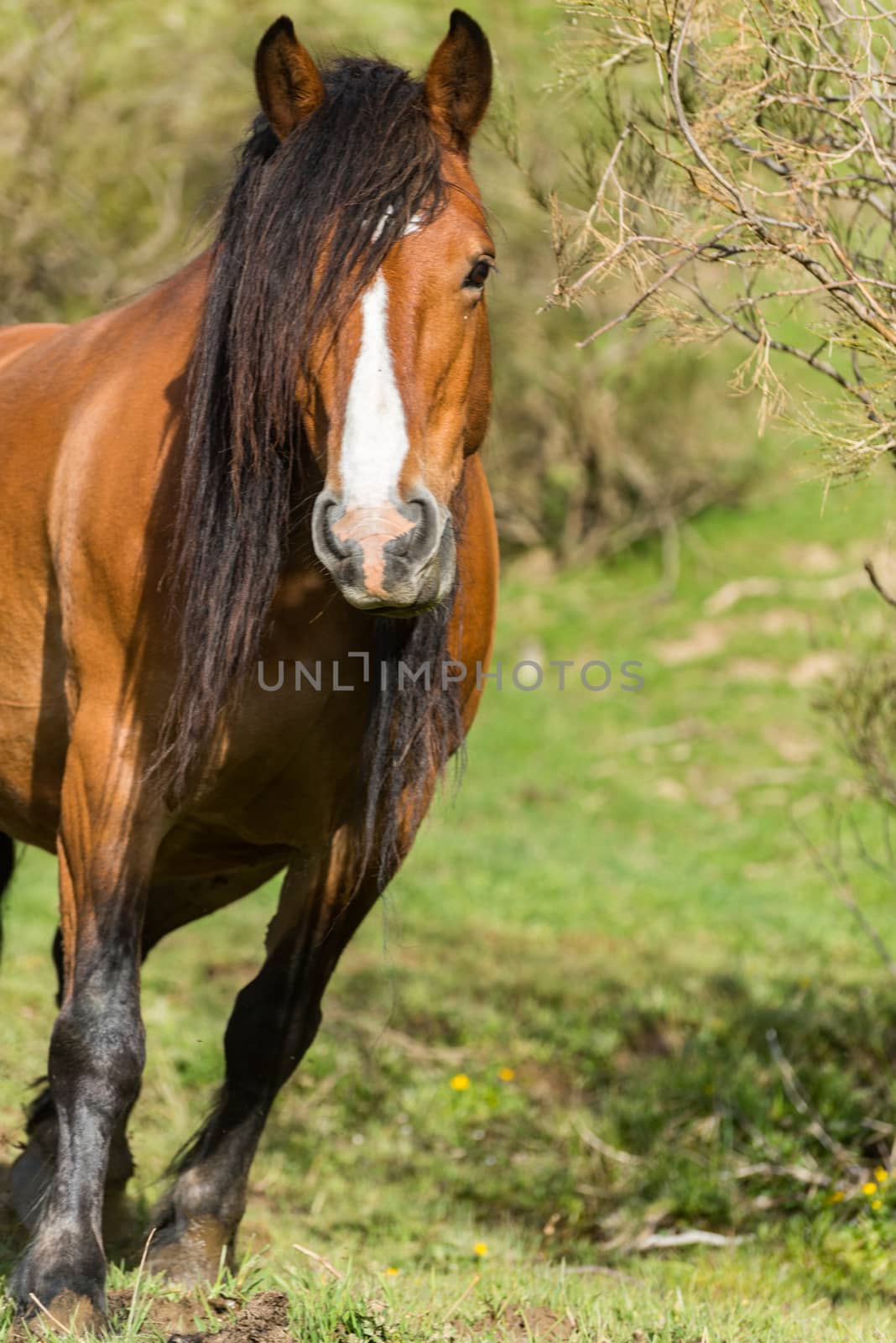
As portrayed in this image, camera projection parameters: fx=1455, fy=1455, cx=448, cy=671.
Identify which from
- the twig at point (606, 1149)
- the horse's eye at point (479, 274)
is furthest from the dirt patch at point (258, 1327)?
the twig at point (606, 1149)

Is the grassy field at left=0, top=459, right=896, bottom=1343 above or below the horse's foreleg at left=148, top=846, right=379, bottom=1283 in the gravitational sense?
below

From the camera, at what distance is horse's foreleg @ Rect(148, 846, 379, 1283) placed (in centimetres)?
344

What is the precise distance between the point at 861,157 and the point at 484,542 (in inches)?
56.9

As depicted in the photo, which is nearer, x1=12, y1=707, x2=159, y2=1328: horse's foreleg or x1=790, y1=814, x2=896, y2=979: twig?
x1=12, y1=707, x2=159, y2=1328: horse's foreleg

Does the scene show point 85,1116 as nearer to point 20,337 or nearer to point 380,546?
point 380,546

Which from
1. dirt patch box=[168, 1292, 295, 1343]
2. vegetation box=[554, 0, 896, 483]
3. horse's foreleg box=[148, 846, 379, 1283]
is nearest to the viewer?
dirt patch box=[168, 1292, 295, 1343]

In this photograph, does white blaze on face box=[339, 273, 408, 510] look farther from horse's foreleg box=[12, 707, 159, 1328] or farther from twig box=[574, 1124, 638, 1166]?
twig box=[574, 1124, 638, 1166]

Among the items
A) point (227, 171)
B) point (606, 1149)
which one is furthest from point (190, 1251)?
point (227, 171)

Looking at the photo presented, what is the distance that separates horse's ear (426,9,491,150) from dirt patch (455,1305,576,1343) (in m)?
2.31

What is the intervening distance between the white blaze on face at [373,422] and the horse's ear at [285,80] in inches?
18.8

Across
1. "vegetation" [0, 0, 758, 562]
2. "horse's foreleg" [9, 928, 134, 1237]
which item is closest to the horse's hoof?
"horse's foreleg" [9, 928, 134, 1237]

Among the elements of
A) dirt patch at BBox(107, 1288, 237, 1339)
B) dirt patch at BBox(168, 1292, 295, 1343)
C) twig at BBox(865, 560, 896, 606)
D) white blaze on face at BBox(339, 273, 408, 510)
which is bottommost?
dirt patch at BBox(107, 1288, 237, 1339)

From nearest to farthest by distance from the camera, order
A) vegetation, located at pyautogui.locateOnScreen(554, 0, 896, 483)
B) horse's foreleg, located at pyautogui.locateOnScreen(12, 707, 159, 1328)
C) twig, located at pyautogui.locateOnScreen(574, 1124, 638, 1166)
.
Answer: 1. horse's foreleg, located at pyautogui.locateOnScreen(12, 707, 159, 1328)
2. vegetation, located at pyautogui.locateOnScreen(554, 0, 896, 483)
3. twig, located at pyautogui.locateOnScreen(574, 1124, 638, 1166)

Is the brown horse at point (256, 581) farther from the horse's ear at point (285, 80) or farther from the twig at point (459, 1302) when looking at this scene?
the twig at point (459, 1302)
